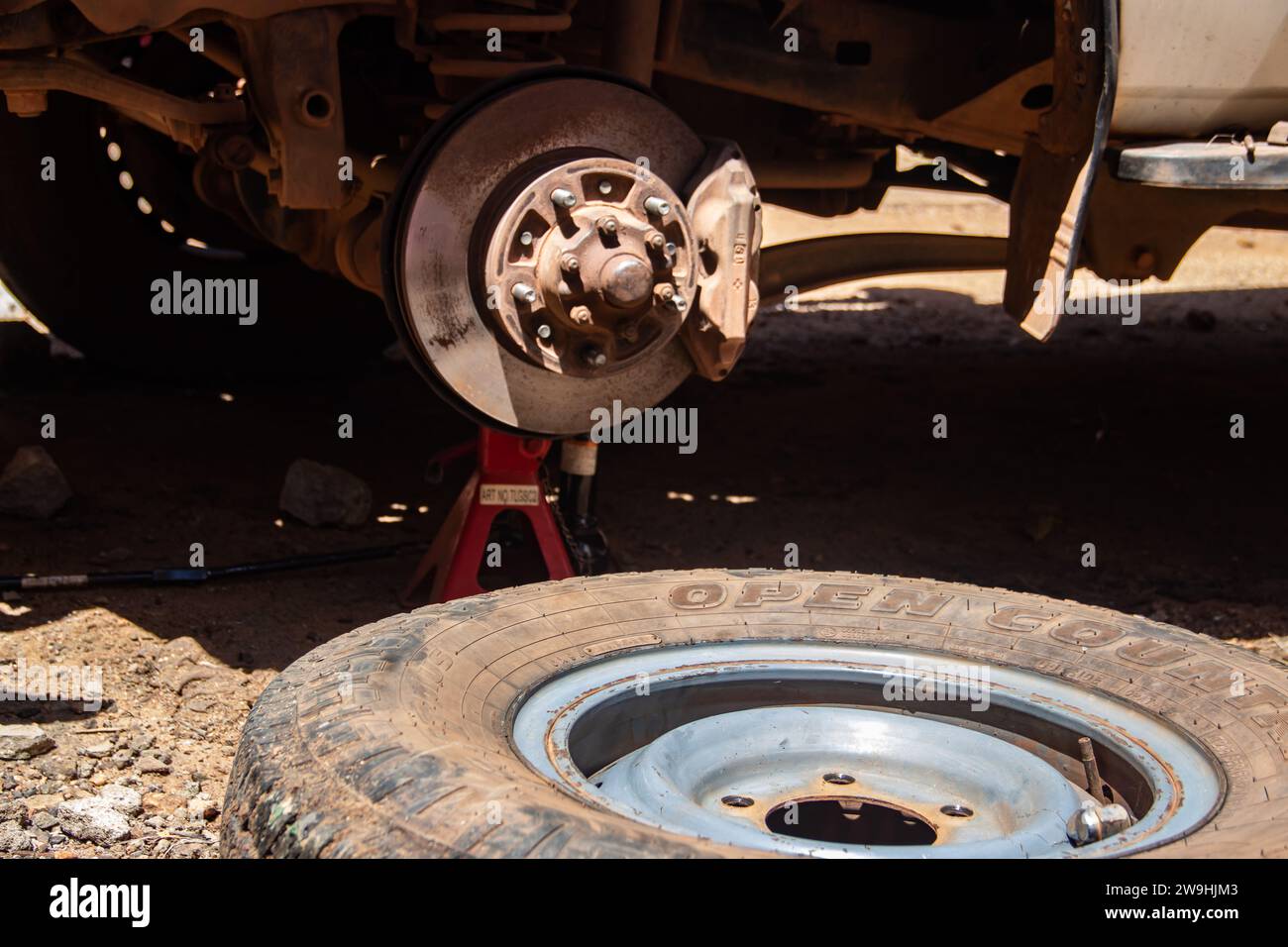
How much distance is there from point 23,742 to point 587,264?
48.4 inches

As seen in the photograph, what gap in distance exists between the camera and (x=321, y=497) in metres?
3.84

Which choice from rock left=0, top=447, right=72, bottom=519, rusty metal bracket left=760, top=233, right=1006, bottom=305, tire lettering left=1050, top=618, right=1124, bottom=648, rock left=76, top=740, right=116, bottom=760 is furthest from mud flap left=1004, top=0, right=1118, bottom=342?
rock left=0, top=447, right=72, bottom=519

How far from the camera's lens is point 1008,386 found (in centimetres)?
556

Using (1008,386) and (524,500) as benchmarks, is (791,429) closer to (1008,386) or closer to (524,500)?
(1008,386)

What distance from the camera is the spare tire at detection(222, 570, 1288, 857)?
167cm

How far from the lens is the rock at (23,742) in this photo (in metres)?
2.56

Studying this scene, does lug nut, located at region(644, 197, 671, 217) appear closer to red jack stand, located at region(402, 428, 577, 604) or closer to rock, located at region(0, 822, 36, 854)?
red jack stand, located at region(402, 428, 577, 604)
